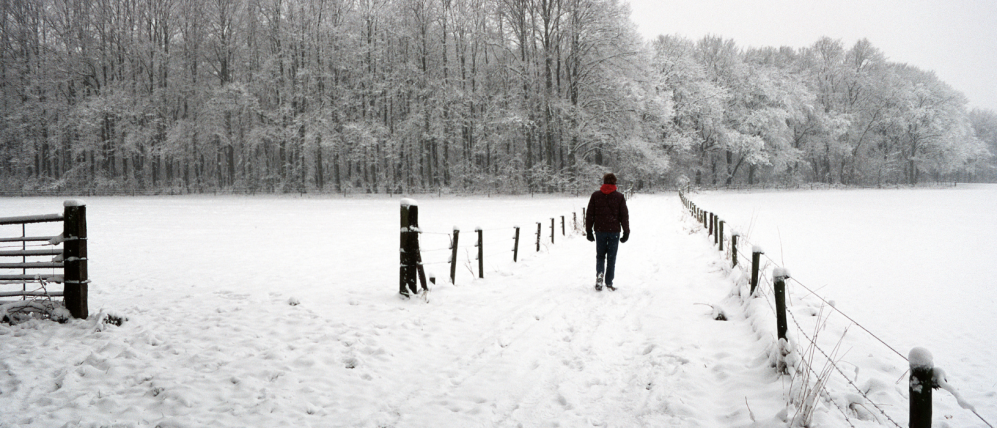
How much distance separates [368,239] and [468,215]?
9.80m

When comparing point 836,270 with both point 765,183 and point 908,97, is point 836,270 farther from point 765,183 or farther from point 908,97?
point 908,97

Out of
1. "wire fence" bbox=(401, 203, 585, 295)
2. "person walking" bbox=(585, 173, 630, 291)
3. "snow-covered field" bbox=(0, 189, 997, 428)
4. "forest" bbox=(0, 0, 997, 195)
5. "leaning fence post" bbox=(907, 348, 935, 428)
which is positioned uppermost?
"forest" bbox=(0, 0, 997, 195)

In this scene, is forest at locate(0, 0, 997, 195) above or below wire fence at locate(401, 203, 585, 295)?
above

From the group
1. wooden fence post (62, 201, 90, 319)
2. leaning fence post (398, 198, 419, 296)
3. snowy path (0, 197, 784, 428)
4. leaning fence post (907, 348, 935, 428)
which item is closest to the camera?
leaning fence post (907, 348, 935, 428)

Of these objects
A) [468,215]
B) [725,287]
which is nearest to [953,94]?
[468,215]

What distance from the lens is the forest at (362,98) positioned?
38.6m

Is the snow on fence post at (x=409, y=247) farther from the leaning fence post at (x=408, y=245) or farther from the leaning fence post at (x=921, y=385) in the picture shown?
the leaning fence post at (x=921, y=385)

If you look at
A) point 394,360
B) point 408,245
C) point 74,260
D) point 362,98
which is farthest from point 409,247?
point 362,98

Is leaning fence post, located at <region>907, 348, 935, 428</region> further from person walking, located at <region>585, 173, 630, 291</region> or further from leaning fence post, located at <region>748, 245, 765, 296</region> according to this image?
person walking, located at <region>585, 173, 630, 291</region>

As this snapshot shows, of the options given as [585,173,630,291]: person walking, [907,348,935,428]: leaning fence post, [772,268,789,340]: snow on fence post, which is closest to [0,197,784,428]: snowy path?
[772,268,789,340]: snow on fence post

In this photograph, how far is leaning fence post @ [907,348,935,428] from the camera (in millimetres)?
2537

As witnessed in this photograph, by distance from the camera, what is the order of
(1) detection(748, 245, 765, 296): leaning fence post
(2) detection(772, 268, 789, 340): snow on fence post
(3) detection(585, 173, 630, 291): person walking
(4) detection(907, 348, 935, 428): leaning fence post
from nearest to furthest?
1. (4) detection(907, 348, 935, 428): leaning fence post
2. (2) detection(772, 268, 789, 340): snow on fence post
3. (1) detection(748, 245, 765, 296): leaning fence post
4. (3) detection(585, 173, 630, 291): person walking

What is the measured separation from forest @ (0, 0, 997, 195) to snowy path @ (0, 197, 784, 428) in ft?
99.7

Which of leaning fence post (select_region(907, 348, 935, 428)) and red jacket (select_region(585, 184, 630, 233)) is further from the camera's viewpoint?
red jacket (select_region(585, 184, 630, 233))
